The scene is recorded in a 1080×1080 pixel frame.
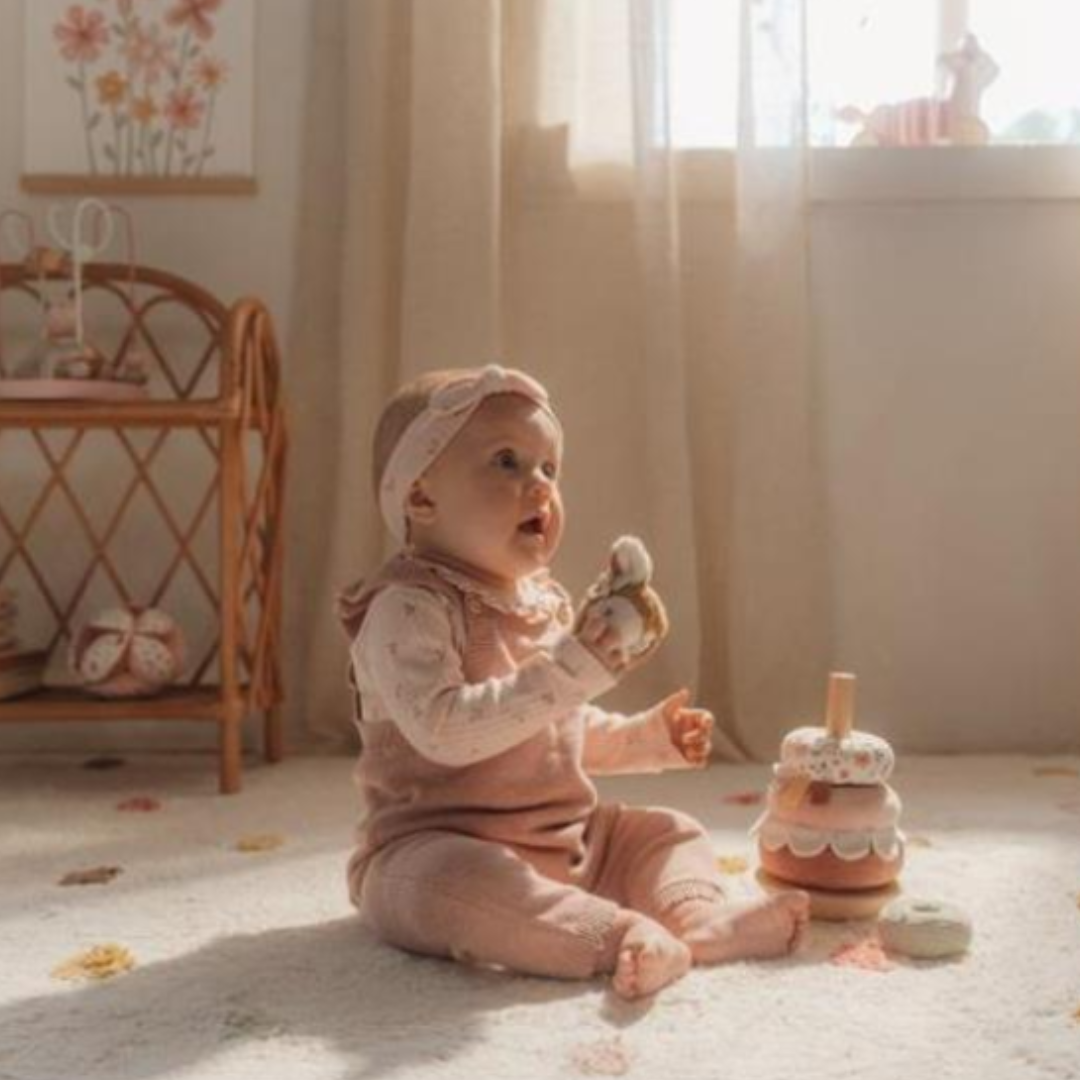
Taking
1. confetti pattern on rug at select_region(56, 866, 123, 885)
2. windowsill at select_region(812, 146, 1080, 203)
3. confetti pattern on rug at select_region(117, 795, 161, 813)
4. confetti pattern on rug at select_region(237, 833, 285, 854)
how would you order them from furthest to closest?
windowsill at select_region(812, 146, 1080, 203) < confetti pattern on rug at select_region(117, 795, 161, 813) < confetti pattern on rug at select_region(237, 833, 285, 854) < confetti pattern on rug at select_region(56, 866, 123, 885)

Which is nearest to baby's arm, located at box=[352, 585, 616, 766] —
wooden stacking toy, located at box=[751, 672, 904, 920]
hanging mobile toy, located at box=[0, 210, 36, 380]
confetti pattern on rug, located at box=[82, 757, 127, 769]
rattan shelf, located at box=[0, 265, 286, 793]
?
wooden stacking toy, located at box=[751, 672, 904, 920]

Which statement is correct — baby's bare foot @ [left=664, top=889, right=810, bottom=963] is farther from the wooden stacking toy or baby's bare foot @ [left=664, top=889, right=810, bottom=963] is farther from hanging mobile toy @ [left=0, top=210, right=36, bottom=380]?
hanging mobile toy @ [left=0, top=210, right=36, bottom=380]

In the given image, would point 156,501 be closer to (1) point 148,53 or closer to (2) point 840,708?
(1) point 148,53

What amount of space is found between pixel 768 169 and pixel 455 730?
1.11m

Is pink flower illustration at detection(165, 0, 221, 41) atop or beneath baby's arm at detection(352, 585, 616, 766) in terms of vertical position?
atop

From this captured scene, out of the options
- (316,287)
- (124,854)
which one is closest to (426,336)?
(316,287)

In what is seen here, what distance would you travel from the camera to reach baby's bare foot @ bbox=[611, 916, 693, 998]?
37.1 inches

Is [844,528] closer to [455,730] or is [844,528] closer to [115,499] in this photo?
[115,499]

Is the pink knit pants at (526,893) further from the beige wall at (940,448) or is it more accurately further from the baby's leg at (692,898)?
the beige wall at (940,448)

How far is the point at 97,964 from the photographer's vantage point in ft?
3.43

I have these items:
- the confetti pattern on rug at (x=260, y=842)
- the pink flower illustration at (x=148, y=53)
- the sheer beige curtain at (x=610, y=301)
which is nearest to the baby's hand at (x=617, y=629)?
the confetti pattern on rug at (x=260, y=842)

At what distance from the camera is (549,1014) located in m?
0.93

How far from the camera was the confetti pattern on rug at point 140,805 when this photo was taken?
159cm

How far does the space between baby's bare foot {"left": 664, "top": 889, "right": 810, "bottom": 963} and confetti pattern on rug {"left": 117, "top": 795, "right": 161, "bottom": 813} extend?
0.74m
